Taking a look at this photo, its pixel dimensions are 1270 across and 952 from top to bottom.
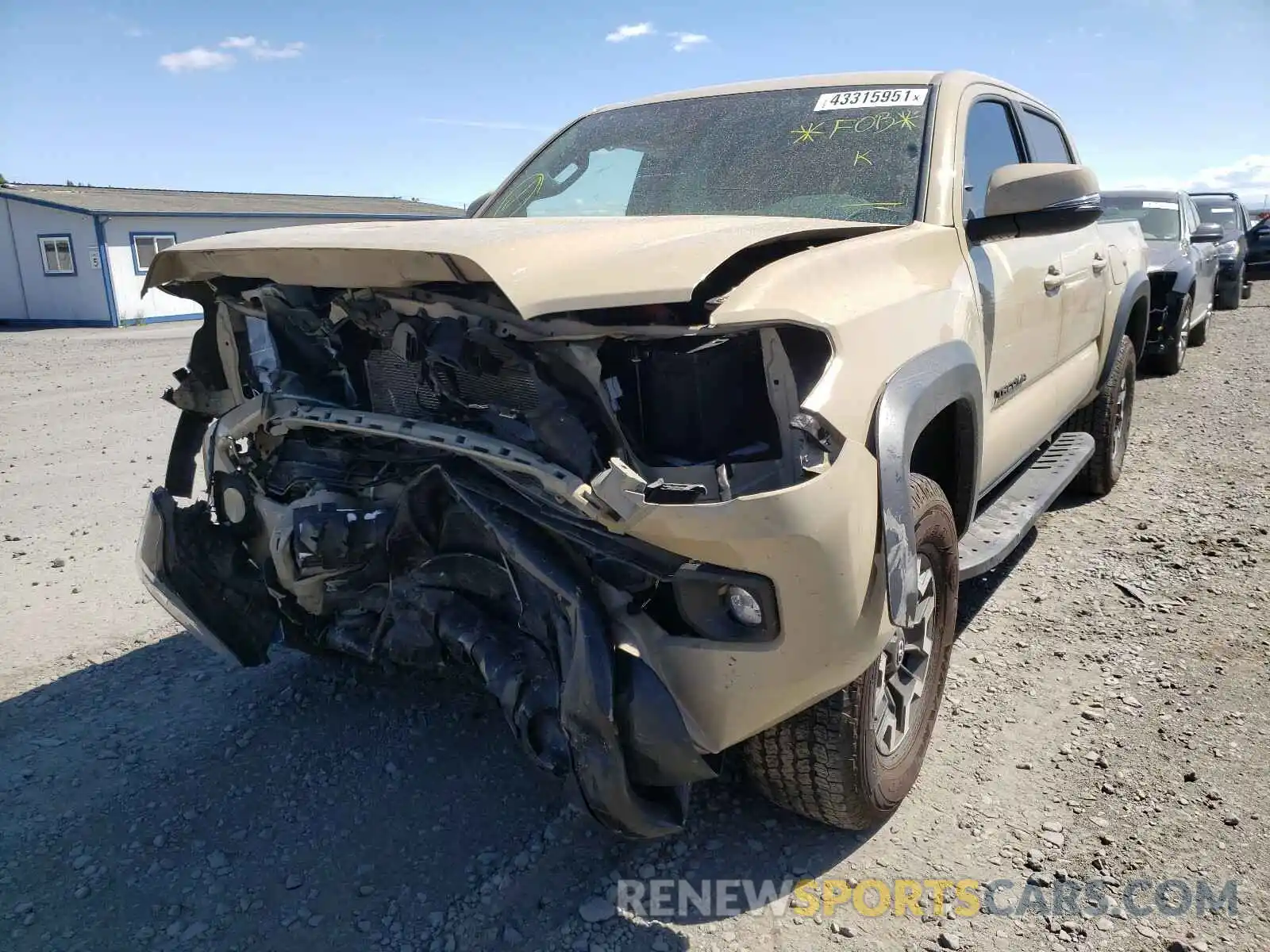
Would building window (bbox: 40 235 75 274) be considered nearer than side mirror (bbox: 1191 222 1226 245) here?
No

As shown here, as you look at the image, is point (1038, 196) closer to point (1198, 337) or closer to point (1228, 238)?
point (1198, 337)

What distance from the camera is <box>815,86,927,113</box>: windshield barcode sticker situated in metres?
3.44

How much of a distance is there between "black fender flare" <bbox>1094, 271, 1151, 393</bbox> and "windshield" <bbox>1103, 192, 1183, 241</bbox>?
495 cm

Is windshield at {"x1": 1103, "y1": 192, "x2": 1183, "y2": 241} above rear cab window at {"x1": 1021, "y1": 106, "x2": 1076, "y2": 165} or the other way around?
the other way around

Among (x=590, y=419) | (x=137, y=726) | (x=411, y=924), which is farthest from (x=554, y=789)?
(x=137, y=726)

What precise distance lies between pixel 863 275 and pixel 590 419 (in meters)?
0.85

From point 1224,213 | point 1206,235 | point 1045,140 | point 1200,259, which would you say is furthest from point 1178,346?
point 1224,213

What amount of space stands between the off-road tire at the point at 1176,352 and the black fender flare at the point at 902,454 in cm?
829

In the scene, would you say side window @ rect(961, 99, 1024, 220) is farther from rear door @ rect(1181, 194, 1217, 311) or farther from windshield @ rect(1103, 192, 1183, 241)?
rear door @ rect(1181, 194, 1217, 311)

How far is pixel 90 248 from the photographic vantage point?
2386cm

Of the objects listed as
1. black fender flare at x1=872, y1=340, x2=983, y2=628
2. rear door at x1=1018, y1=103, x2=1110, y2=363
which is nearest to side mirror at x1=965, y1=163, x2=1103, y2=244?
black fender flare at x1=872, y1=340, x2=983, y2=628

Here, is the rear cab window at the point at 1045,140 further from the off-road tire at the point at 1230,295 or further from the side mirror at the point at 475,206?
the off-road tire at the point at 1230,295

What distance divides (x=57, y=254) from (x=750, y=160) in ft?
87.2

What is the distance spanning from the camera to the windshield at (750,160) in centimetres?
324
